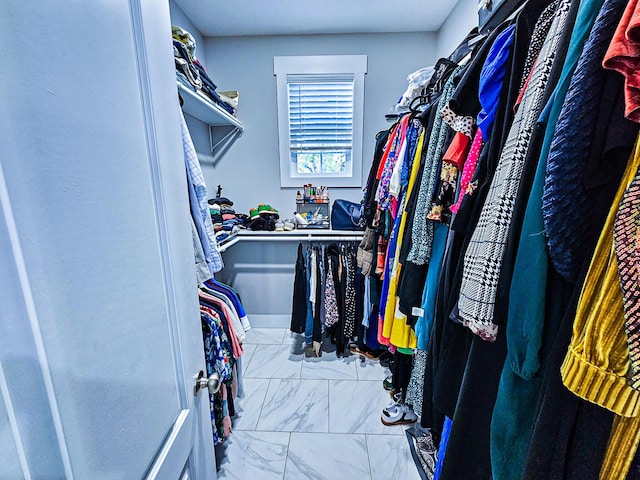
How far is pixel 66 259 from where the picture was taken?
35 cm

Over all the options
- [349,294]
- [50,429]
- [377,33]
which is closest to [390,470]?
[349,294]

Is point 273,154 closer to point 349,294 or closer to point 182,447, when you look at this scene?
point 349,294

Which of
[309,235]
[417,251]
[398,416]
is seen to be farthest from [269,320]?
[417,251]

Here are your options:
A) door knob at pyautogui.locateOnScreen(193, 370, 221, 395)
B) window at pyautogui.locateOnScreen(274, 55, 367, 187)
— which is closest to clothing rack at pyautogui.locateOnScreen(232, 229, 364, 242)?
window at pyautogui.locateOnScreen(274, 55, 367, 187)

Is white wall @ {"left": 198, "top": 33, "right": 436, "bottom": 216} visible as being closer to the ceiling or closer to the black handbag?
the ceiling

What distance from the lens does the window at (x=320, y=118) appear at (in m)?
2.15

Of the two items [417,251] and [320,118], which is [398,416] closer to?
[417,251]

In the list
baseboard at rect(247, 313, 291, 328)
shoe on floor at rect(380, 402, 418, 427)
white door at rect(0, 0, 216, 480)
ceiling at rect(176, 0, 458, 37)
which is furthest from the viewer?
baseboard at rect(247, 313, 291, 328)

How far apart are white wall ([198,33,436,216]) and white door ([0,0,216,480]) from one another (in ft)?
5.44

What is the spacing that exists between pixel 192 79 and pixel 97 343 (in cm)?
139

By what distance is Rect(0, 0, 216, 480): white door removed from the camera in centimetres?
30

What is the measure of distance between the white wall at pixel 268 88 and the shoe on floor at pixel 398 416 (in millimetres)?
1581

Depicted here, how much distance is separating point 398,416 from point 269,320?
141 cm

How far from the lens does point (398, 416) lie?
155 centimetres
